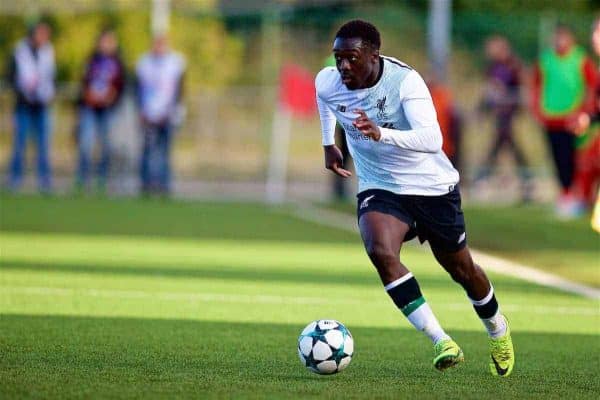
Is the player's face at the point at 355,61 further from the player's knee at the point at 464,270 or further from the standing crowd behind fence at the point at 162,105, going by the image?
the standing crowd behind fence at the point at 162,105

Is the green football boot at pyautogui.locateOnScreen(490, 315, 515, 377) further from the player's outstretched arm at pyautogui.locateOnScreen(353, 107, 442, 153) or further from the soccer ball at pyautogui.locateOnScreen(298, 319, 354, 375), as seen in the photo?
the player's outstretched arm at pyautogui.locateOnScreen(353, 107, 442, 153)

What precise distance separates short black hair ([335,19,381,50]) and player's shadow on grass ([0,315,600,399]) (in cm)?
183

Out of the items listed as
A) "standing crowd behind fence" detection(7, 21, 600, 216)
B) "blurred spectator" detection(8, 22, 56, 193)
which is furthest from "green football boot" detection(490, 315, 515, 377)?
"blurred spectator" detection(8, 22, 56, 193)

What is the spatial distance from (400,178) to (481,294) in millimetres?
844

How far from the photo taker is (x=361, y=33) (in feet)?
A: 25.9

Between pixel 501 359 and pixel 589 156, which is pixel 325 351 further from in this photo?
pixel 589 156

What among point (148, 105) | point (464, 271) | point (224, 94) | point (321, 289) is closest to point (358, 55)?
point (464, 271)

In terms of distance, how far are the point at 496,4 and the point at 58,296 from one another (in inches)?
1216

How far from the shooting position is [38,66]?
2505 cm

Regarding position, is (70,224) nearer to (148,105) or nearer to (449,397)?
(148,105)

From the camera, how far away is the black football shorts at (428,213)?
816 cm

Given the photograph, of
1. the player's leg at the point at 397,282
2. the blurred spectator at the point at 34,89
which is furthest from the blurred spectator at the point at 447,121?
the player's leg at the point at 397,282

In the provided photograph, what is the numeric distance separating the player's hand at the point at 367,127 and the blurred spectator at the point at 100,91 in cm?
1732

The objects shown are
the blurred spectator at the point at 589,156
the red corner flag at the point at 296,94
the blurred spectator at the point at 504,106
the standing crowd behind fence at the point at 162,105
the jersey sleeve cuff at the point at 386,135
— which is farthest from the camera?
the red corner flag at the point at 296,94
